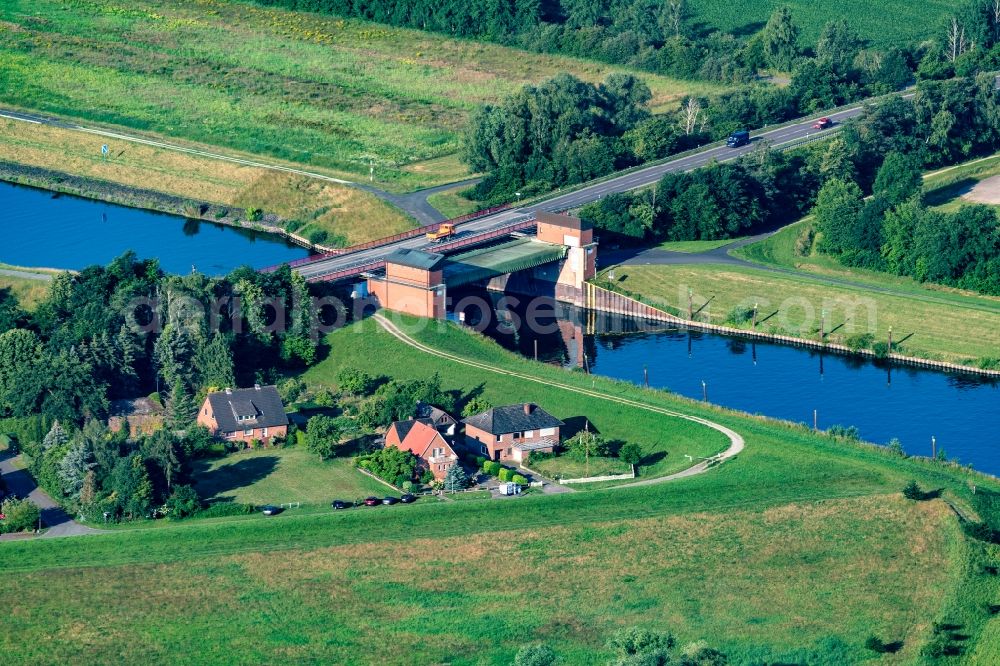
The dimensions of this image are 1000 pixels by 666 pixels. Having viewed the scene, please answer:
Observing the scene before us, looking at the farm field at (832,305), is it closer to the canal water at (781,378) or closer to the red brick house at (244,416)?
the canal water at (781,378)

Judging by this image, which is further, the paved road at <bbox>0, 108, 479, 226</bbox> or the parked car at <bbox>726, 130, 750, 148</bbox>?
the parked car at <bbox>726, 130, 750, 148</bbox>

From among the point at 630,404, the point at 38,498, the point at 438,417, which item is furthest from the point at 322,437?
the point at 630,404

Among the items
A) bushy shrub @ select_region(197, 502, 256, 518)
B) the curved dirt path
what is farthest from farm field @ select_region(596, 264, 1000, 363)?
bushy shrub @ select_region(197, 502, 256, 518)

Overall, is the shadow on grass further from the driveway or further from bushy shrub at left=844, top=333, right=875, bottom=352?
bushy shrub at left=844, top=333, right=875, bottom=352

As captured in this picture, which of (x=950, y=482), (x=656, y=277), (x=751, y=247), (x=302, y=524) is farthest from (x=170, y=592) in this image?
(x=751, y=247)

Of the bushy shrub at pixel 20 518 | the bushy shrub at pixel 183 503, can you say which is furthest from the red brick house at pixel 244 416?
the bushy shrub at pixel 20 518
